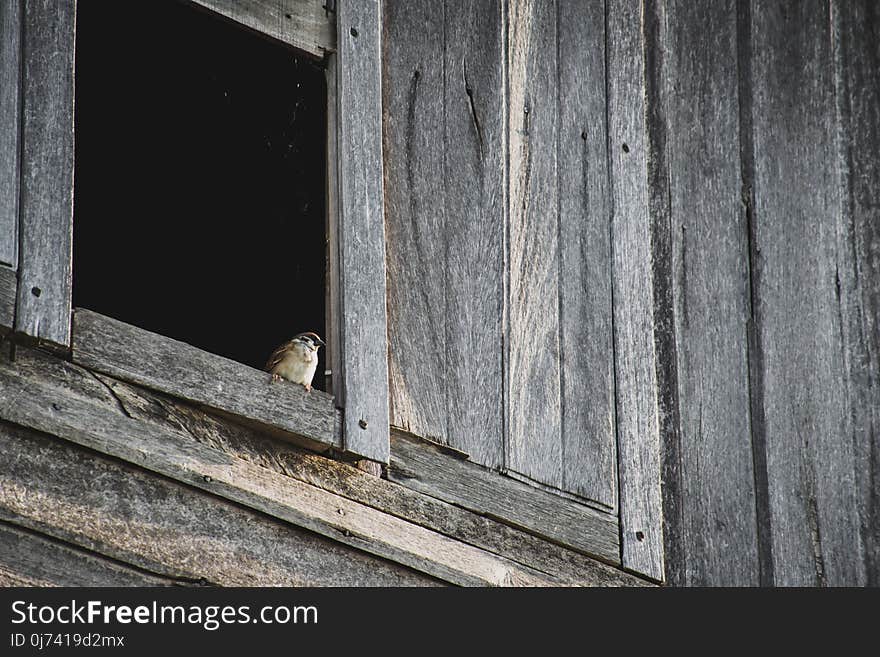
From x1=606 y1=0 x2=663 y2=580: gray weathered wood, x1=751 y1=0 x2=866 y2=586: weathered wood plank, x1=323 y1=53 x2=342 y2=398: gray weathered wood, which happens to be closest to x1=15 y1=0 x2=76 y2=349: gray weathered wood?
x1=323 y1=53 x2=342 y2=398: gray weathered wood

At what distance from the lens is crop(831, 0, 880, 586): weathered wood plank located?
5.19m

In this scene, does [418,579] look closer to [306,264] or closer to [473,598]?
[473,598]

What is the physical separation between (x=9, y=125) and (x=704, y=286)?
2638 millimetres

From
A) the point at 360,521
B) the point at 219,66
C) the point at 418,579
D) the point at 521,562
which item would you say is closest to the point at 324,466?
the point at 360,521

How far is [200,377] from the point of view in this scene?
365 cm

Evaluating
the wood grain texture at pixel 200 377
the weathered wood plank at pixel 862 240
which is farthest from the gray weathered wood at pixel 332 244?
the weathered wood plank at pixel 862 240

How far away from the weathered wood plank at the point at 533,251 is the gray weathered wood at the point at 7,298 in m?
1.65

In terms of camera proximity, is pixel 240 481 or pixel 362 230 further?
pixel 362 230

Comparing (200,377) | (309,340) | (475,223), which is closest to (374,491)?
(200,377)

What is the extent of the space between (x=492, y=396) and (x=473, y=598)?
0.77m

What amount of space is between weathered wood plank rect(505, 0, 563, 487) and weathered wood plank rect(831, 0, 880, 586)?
4.53 ft

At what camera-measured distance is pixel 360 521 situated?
3.94m

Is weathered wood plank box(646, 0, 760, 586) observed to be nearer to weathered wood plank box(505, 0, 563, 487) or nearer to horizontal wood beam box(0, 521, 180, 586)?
weathered wood plank box(505, 0, 563, 487)

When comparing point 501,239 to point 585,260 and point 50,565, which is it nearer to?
point 585,260
